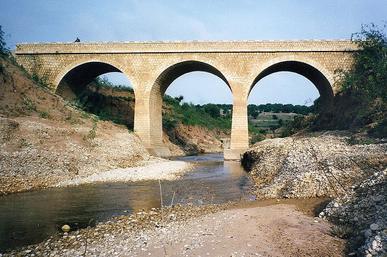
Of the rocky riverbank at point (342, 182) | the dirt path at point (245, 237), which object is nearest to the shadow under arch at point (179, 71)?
the rocky riverbank at point (342, 182)

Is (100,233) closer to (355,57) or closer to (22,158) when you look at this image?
(22,158)

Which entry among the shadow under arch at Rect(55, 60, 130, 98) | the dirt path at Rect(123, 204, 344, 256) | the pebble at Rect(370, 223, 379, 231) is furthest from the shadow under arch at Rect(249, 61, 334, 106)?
the pebble at Rect(370, 223, 379, 231)

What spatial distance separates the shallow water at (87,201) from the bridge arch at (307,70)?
1579 centimetres

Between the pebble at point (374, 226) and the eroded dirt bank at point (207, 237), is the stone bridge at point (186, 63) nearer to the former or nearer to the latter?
the eroded dirt bank at point (207, 237)

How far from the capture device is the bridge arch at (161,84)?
32.8 m

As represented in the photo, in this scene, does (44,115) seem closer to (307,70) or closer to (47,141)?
(47,141)

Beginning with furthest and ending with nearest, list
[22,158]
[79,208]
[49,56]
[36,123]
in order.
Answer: [49,56], [36,123], [22,158], [79,208]

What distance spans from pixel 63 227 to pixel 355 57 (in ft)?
95.1

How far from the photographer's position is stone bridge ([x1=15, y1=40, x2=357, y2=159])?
31.3 m

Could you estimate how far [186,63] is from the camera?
109 feet

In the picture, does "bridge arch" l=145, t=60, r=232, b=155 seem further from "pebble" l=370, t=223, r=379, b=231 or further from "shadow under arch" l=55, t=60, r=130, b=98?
"pebble" l=370, t=223, r=379, b=231

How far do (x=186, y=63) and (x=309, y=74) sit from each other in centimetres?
1155

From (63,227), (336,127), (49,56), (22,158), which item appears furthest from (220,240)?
(49,56)

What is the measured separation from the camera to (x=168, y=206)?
39.4 feet
